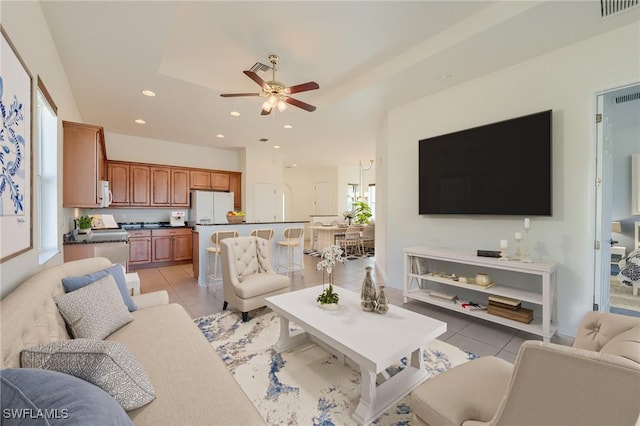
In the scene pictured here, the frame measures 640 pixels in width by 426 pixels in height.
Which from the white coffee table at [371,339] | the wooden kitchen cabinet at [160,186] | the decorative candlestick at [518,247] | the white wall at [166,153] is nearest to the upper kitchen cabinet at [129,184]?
the wooden kitchen cabinet at [160,186]

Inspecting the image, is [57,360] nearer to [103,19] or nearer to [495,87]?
[103,19]

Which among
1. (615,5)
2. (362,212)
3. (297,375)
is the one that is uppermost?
(615,5)

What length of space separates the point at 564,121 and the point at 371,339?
9.54 feet

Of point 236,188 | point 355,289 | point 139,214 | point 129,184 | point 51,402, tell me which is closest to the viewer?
point 51,402

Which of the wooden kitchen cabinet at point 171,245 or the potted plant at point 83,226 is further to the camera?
the wooden kitchen cabinet at point 171,245

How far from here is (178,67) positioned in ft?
10.7

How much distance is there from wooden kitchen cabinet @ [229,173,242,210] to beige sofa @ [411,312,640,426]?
6.53 meters

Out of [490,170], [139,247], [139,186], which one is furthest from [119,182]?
[490,170]

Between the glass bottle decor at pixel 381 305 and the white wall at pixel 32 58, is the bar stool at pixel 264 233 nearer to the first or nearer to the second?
the white wall at pixel 32 58

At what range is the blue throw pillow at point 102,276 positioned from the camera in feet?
5.76

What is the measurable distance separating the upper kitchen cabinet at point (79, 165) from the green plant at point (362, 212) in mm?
7001

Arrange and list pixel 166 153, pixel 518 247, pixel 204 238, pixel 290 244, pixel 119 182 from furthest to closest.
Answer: pixel 166 153
pixel 119 182
pixel 290 244
pixel 204 238
pixel 518 247

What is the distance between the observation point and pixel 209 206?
20.7 ft

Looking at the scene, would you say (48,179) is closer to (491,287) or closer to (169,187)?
(169,187)
